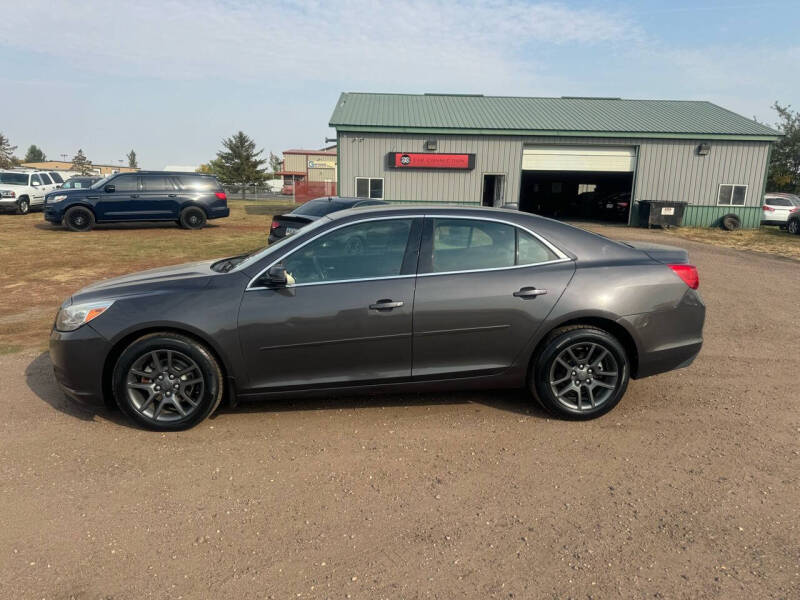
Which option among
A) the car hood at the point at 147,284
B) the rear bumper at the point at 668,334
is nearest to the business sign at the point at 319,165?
the car hood at the point at 147,284

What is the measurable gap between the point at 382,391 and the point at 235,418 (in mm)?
1103

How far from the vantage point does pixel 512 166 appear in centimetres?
2388

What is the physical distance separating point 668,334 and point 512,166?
825 inches

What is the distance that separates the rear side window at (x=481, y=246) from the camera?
155 inches

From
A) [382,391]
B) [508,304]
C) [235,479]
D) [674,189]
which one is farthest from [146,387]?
[674,189]

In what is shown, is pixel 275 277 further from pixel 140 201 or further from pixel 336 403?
pixel 140 201

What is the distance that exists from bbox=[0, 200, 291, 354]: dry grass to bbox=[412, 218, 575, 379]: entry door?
4.35m

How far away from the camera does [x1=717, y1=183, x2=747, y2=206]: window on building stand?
23703 mm

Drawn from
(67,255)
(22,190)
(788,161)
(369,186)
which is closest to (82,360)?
(67,255)

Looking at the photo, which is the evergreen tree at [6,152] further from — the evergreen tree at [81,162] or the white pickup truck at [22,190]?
the white pickup truck at [22,190]

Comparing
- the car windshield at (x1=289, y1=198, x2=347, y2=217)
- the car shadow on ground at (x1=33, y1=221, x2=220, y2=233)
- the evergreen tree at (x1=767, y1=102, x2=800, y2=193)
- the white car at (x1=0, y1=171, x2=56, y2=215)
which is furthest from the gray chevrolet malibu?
the evergreen tree at (x1=767, y1=102, x2=800, y2=193)

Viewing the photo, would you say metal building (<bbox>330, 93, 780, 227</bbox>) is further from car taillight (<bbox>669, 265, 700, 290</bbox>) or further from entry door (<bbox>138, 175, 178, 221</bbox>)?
car taillight (<bbox>669, 265, 700, 290</bbox>)

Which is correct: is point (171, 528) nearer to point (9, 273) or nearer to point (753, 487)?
point (753, 487)

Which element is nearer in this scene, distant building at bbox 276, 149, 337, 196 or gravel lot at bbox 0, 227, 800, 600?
gravel lot at bbox 0, 227, 800, 600
